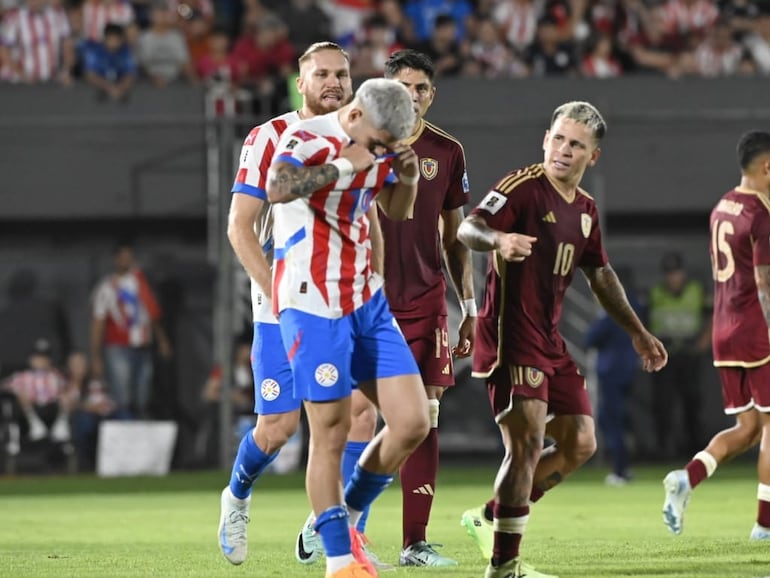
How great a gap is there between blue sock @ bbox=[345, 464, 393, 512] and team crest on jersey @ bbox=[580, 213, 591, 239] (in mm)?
1563

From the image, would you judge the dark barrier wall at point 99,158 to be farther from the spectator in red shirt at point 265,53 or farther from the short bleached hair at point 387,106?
the short bleached hair at point 387,106

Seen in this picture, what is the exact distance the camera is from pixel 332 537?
20.8 feet

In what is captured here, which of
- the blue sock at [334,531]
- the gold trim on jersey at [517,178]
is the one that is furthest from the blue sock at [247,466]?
the gold trim on jersey at [517,178]

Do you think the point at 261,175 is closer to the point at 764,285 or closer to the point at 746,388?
the point at 764,285

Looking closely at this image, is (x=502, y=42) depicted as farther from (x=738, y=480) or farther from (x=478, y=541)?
(x=478, y=541)

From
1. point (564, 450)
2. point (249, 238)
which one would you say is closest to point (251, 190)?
point (249, 238)

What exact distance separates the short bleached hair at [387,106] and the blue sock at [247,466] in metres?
2.24

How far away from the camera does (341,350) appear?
6.47 meters

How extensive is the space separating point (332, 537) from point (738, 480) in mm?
10477

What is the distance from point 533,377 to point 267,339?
55.1 inches

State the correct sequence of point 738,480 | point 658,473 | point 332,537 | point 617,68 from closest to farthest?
point 332,537
point 738,480
point 658,473
point 617,68

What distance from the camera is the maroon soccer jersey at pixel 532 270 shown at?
7359 mm

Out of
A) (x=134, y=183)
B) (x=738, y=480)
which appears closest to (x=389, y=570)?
(x=738, y=480)

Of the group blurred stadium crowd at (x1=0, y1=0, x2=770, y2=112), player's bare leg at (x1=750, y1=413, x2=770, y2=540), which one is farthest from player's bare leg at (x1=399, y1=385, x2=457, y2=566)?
blurred stadium crowd at (x1=0, y1=0, x2=770, y2=112)
